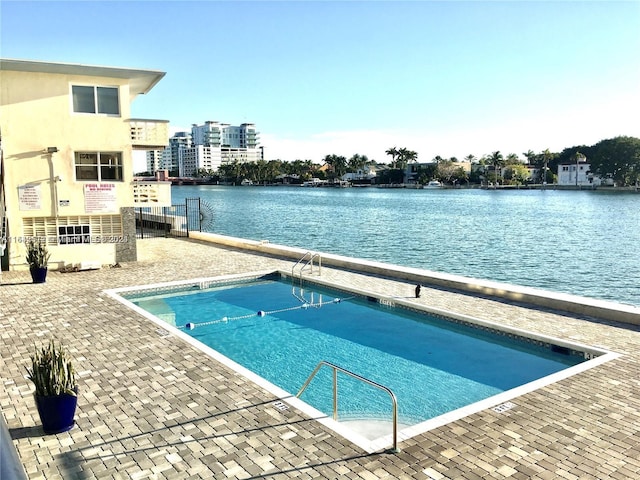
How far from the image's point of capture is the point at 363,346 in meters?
12.8

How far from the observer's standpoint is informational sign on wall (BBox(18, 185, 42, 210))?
19.4 metres

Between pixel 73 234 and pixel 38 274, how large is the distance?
375 cm

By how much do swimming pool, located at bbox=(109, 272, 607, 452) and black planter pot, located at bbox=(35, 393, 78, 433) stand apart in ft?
13.4

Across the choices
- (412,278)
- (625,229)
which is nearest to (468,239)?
(625,229)

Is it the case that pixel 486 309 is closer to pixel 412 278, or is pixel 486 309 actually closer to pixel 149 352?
pixel 412 278

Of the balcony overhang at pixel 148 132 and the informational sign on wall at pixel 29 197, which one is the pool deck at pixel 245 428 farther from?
the balcony overhang at pixel 148 132

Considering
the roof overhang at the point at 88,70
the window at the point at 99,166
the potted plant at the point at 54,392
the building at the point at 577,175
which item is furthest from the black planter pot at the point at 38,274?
the building at the point at 577,175

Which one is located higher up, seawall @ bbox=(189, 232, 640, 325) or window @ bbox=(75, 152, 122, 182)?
window @ bbox=(75, 152, 122, 182)

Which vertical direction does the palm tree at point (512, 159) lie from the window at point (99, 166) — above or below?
above

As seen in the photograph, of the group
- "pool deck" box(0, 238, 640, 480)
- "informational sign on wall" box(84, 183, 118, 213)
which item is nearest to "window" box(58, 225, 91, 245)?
"informational sign on wall" box(84, 183, 118, 213)

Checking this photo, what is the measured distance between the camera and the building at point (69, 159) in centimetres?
1917

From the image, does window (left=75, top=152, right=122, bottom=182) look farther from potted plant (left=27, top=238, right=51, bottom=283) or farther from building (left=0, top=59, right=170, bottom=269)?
potted plant (left=27, top=238, right=51, bottom=283)

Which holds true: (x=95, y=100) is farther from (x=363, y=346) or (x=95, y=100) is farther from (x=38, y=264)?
(x=363, y=346)

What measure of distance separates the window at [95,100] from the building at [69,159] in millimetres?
36
